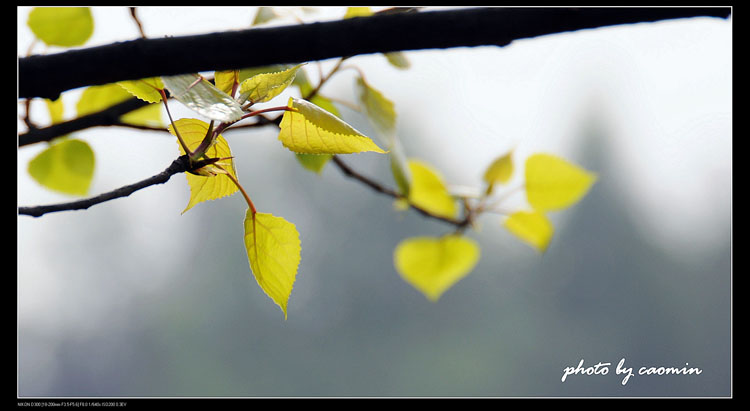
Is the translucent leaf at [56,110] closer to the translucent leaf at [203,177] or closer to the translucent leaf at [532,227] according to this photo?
the translucent leaf at [203,177]

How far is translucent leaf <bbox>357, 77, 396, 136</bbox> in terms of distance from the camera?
45cm

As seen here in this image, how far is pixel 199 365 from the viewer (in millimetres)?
13898

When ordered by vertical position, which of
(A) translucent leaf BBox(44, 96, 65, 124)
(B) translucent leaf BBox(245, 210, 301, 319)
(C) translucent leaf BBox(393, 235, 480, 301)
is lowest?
(C) translucent leaf BBox(393, 235, 480, 301)

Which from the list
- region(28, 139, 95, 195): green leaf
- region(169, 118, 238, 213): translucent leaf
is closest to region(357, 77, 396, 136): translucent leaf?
region(169, 118, 238, 213): translucent leaf

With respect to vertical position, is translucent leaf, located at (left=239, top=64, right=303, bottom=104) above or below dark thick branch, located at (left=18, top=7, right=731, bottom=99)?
below

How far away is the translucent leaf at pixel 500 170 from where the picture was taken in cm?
64

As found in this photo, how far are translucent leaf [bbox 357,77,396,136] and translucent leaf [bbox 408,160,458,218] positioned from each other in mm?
181

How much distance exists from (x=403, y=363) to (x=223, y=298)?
17.3 ft

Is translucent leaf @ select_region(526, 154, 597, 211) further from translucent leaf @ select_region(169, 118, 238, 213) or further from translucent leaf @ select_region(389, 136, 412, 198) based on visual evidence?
translucent leaf @ select_region(169, 118, 238, 213)

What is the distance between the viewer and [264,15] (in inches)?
18.9

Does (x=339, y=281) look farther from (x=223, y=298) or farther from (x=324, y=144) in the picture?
(x=324, y=144)

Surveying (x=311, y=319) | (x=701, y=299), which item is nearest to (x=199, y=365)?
(x=311, y=319)

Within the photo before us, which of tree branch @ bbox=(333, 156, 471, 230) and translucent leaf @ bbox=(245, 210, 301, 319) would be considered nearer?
translucent leaf @ bbox=(245, 210, 301, 319)

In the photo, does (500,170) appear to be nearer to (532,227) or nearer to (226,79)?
(532,227)
